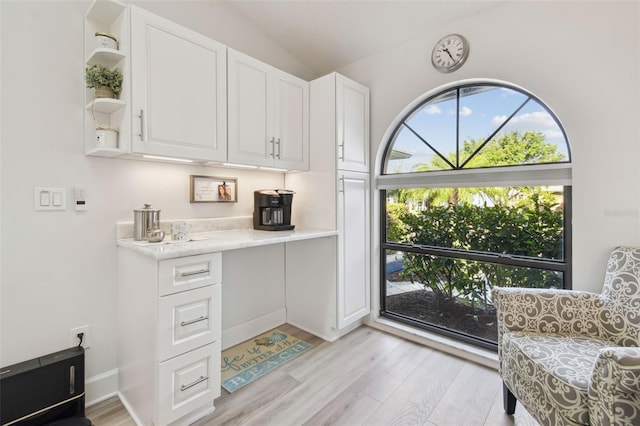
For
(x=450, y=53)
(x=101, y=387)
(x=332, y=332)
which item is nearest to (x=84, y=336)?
(x=101, y=387)

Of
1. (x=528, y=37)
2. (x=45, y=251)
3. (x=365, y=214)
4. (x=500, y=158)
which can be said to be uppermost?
(x=528, y=37)

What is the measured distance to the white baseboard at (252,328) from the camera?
2389 mm

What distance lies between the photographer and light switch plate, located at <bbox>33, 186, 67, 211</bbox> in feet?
5.07

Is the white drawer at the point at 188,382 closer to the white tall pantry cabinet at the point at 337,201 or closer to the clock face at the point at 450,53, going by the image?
the white tall pantry cabinet at the point at 337,201

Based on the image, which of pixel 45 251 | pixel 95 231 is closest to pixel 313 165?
pixel 95 231

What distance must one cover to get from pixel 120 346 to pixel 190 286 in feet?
2.50

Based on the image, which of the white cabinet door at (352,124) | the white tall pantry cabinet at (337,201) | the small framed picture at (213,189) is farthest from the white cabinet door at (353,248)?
the small framed picture at (213,189)

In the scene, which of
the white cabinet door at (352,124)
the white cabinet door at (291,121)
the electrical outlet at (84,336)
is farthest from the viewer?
the white cabinet door at (352,124)

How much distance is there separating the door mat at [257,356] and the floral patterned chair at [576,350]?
57.1 inches

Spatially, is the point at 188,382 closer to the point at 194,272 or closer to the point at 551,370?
the point at 194,272

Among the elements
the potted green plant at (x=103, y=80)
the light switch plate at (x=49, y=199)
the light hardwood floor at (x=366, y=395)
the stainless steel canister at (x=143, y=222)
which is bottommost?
the light hardwood floor at (x=366, y=395)

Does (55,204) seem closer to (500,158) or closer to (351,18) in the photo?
(351,18)

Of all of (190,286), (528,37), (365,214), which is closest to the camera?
(190,286)

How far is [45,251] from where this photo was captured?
1.58 meters
